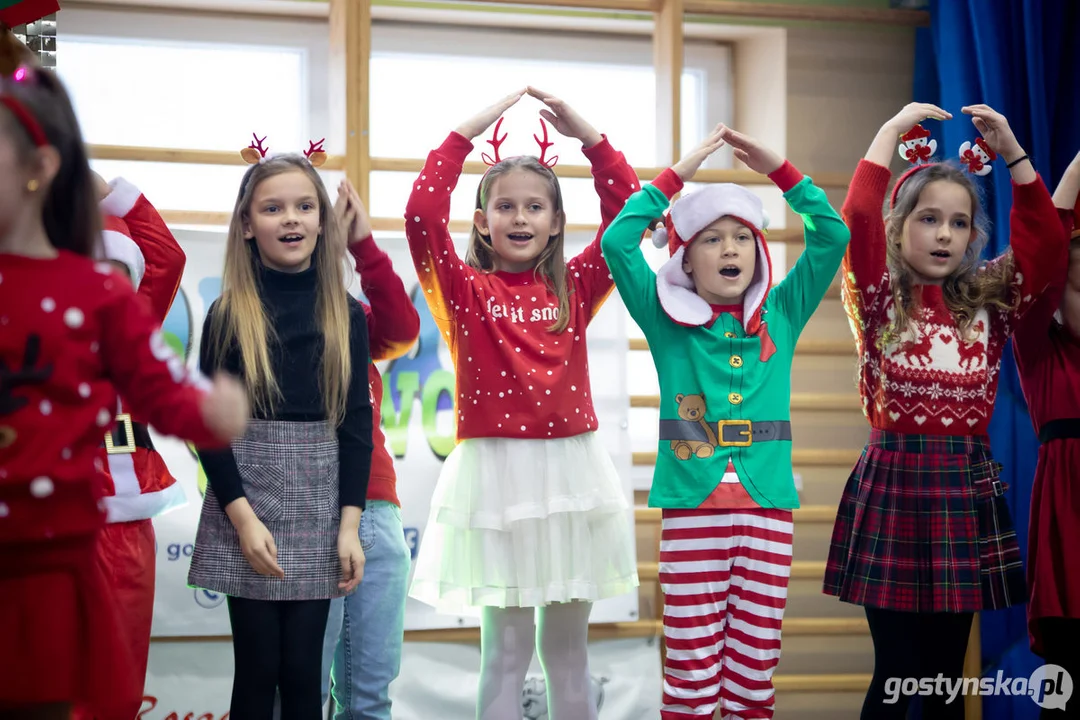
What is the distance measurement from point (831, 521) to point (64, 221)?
93.0 inches

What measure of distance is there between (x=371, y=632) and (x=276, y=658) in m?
0.36

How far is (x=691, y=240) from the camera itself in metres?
2.18

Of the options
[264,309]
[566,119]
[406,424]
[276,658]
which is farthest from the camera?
[406,424]

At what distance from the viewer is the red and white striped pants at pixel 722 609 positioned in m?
2.00

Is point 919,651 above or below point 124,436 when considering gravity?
below

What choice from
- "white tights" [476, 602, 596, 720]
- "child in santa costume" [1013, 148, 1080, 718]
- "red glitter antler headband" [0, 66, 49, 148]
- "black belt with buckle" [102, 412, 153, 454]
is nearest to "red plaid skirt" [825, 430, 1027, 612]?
"child in santa costume" [1013, 148, 1080, 718]

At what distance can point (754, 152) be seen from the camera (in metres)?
2.24

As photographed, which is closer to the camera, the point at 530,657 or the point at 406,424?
the point at 530,657

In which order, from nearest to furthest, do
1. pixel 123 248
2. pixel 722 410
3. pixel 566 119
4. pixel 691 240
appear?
pixel 123 248, pixel 722 410, pixel 691 240, pixel 566 119

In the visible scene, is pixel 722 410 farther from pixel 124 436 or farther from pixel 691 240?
pixel 124 436

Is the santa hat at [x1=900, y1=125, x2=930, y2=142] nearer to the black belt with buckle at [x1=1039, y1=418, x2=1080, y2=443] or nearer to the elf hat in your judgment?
the elf hat

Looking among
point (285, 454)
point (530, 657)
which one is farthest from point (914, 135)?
point (285, 454)

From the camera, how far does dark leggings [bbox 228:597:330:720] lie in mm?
1737

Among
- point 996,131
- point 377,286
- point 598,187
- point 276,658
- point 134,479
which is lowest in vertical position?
point 276,658
